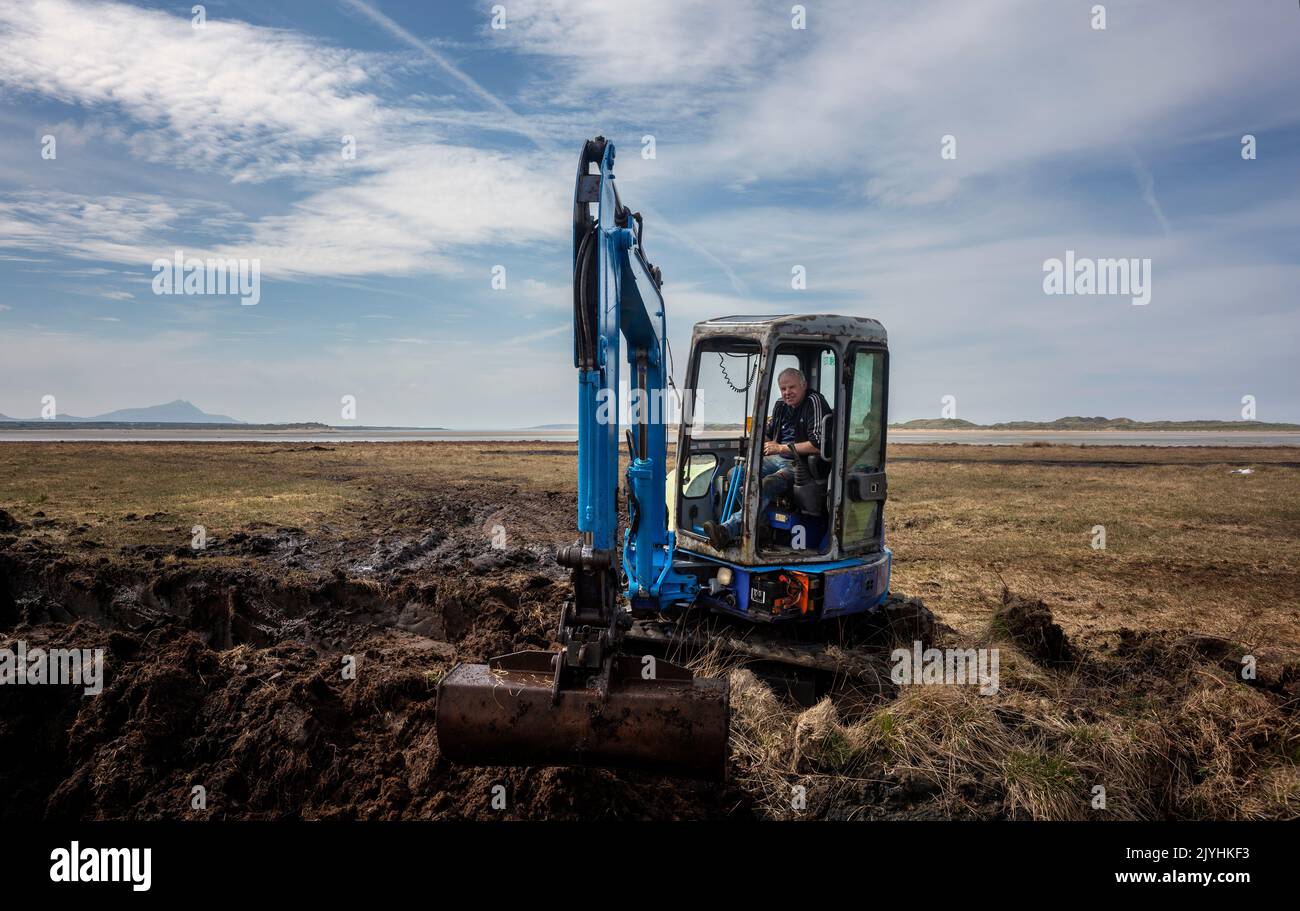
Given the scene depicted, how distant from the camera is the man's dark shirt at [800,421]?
20.7 feet

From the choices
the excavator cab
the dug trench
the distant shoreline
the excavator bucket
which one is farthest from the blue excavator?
the distant shoreline

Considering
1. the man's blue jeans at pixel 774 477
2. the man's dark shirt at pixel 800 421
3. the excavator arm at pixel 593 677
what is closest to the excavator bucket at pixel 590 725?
the excavator arm at pixel 593 677

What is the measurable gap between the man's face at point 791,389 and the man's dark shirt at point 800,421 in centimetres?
5

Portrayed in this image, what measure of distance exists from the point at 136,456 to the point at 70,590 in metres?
25.6

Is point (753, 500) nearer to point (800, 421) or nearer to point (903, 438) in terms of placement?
point (800, 421)

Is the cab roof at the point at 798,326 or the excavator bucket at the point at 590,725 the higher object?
the cab roof at the point at 798,326

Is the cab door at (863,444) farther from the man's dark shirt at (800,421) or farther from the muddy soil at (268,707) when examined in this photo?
the muddy soil at (268,707)

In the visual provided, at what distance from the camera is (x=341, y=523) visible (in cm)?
1532

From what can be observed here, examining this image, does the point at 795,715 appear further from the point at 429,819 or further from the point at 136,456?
the point at 136,456

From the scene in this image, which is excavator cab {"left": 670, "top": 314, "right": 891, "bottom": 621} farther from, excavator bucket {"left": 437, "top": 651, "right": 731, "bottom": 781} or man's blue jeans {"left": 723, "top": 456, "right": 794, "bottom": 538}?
excavator bucket {"left": 437, "top": 651, "right": 731, "bottom": 781}

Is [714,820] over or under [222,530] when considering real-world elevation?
under

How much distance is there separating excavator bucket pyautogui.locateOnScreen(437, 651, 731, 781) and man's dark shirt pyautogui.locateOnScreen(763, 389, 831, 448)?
9.01 feet

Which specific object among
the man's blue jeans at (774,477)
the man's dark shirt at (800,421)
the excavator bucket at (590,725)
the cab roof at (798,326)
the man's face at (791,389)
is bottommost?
the excavator bucket at (590,725)

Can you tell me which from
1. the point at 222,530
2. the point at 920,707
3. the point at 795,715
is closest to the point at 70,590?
the point at 222,530
